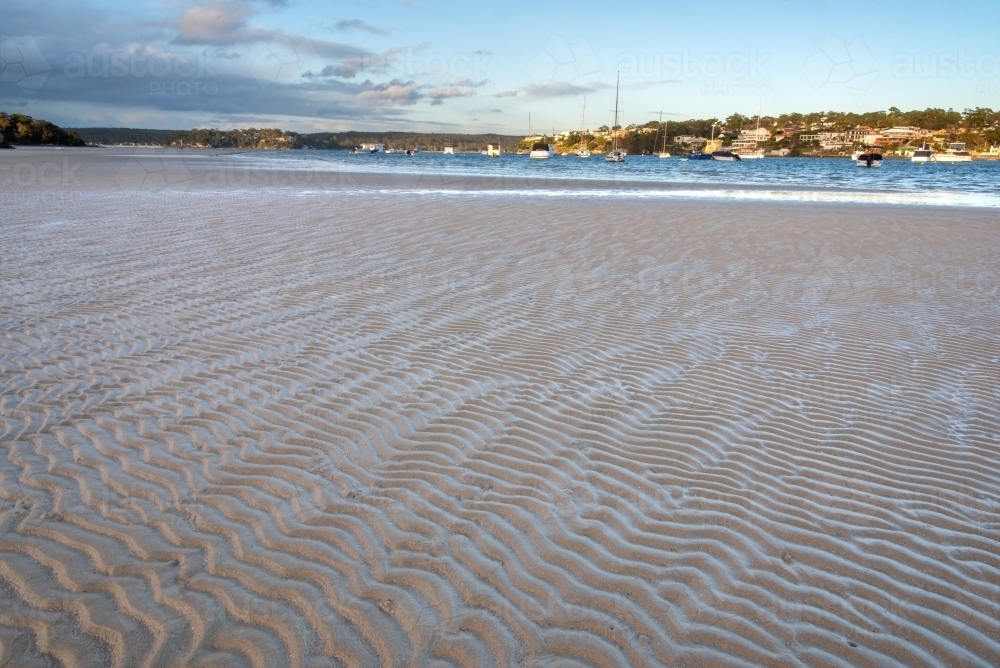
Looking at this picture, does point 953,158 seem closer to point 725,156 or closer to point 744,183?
point 725,156

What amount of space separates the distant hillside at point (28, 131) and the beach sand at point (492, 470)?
9658 cm

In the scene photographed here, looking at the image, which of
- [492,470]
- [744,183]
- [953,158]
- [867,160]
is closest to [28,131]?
[744,183]

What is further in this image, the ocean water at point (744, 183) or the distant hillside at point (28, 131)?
the distant hillside at point (28, 131)

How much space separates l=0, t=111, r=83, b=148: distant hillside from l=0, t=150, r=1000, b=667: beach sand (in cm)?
9658

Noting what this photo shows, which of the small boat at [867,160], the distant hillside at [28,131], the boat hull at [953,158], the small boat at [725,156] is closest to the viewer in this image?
the small boat at [867,160]

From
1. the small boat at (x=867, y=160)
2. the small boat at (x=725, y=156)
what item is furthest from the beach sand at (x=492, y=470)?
the small boat at (x=725, y=156)

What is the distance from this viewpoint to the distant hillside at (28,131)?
86812mm

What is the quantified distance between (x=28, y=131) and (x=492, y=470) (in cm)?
10555

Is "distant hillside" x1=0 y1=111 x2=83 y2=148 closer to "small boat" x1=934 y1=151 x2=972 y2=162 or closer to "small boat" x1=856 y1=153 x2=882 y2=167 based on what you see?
"small boat" x1=856 y1=153 x2=882 y2=167

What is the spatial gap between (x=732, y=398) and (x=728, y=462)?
1234mm

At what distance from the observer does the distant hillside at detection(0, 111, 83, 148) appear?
86812mm

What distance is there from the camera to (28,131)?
288 ft

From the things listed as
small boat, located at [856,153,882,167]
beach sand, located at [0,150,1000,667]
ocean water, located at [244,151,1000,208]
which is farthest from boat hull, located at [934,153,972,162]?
beach sand, located at [0,150,1000,667]

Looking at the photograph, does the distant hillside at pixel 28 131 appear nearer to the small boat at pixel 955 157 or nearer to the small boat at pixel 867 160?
the small boat at pixel 867 160
